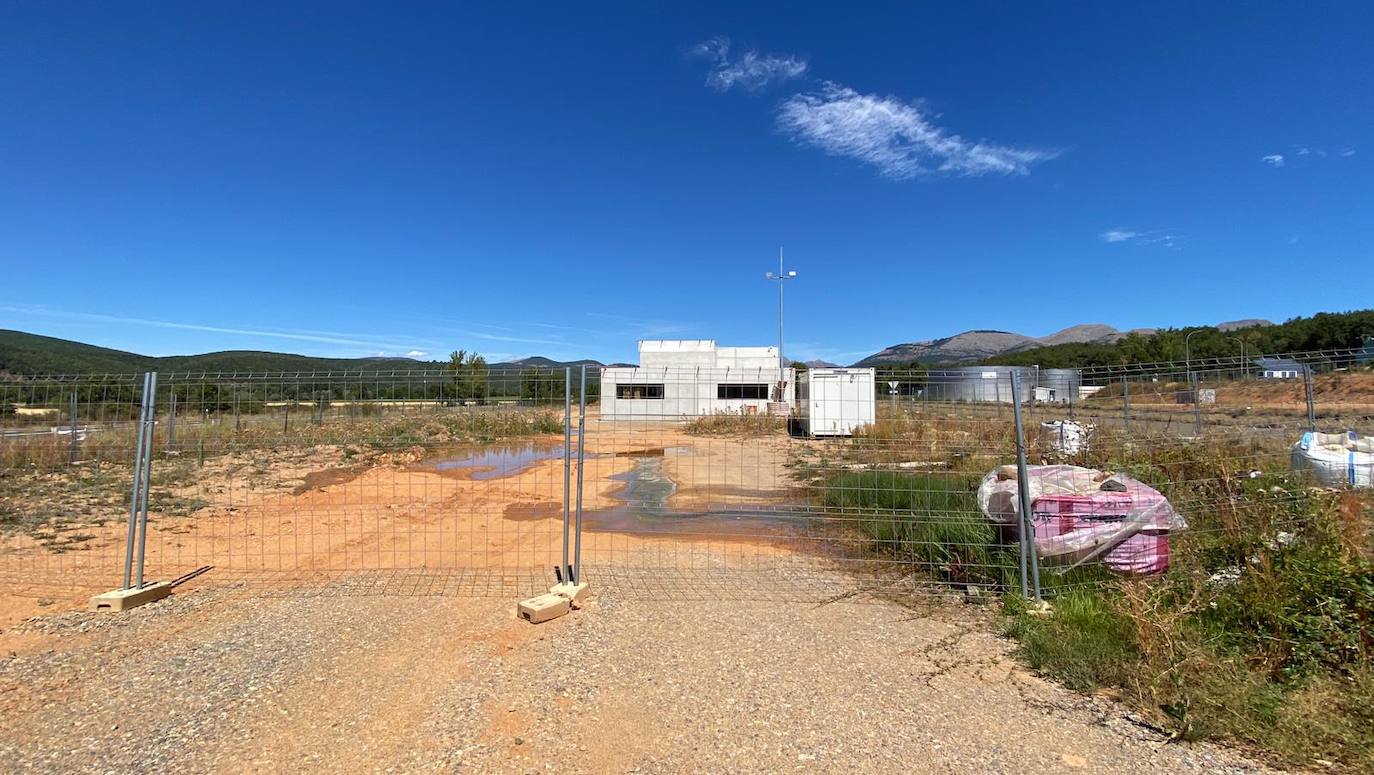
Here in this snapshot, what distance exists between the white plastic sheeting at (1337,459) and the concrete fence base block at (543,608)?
24.4ft

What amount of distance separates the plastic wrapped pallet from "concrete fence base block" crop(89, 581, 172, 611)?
7.46 metres

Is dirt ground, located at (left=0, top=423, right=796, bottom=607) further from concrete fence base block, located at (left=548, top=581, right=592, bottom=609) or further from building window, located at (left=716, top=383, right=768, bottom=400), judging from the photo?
building window, located at (left=716, top=383, right=768, bottom=400)

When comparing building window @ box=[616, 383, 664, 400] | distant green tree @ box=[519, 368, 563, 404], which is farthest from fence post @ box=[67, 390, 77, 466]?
building window @ box=[616, 383, 664, 400]

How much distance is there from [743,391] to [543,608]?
111 ft

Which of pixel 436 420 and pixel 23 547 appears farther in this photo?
pixel 23 547

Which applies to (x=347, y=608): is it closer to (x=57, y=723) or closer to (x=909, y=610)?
(x=57, y=723)

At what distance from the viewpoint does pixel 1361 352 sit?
211 inches

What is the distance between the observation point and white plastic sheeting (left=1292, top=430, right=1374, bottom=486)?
22.2 feet

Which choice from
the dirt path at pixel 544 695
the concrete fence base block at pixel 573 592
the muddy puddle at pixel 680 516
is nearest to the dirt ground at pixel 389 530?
the muddy puddle at pixel 680 516

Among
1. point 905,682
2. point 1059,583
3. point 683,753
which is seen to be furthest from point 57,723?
point 1059,583

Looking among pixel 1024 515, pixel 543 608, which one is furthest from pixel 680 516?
pixel 1024 515

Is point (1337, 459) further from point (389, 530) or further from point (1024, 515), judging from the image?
point (389, 530)

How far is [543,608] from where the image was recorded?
503 cm

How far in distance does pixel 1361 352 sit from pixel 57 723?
9525mm
